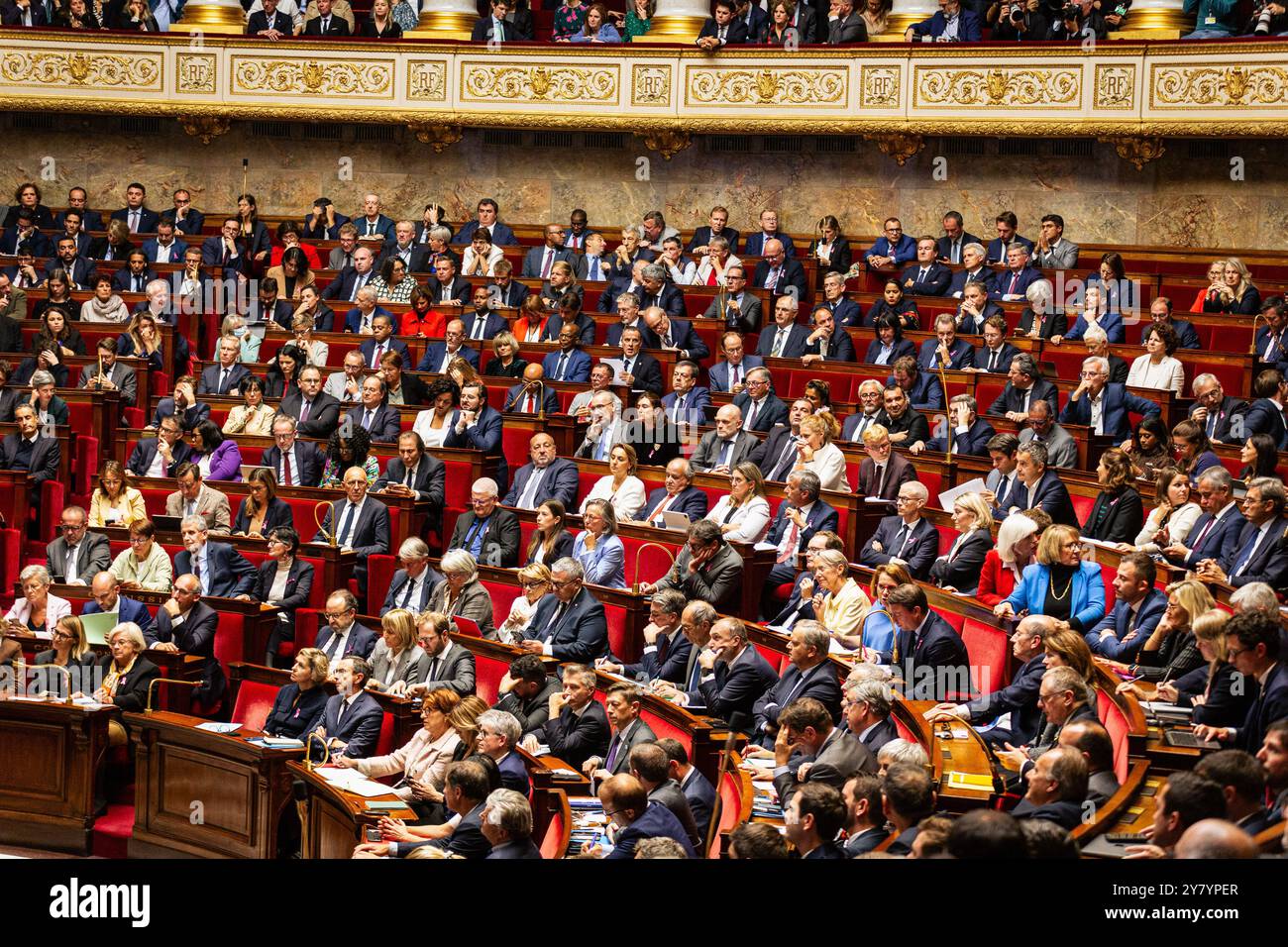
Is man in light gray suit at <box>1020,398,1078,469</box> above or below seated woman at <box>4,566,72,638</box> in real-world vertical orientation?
above

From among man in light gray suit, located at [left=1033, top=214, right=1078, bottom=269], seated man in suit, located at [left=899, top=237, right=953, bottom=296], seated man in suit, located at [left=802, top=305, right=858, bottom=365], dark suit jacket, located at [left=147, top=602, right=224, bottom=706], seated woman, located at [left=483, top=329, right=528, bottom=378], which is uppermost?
man in light gray suit, located at [left=1033, top=214, right=1078, bottom=269]

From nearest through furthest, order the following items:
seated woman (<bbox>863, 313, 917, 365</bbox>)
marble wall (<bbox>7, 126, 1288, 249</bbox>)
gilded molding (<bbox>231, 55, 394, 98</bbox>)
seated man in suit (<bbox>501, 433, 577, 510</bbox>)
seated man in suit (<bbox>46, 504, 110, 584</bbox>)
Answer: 1. seated man in suit (<bbox>46, 504, 110, 584</bbox>)
2. seated man in suit (<bbox>501, 433, 577, 510</bbox>)
3. seated woman (<bbox>863, 313, 917, 365</bbox>)
4. marble wall (<bbox>7, 126, 1288, 249</bbox>)
5. gilded molding (<bbox>231, 55, 394, 98</bbox>)

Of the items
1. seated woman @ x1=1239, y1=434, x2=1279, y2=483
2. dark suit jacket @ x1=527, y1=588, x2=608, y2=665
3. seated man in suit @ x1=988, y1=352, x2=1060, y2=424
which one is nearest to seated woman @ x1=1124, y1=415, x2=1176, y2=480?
seated woman @ x1=1239, y1=434, x2=1279, y2=483

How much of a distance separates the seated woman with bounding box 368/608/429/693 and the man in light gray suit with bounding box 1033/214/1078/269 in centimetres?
394

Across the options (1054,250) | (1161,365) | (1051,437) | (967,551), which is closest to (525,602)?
(967,551)

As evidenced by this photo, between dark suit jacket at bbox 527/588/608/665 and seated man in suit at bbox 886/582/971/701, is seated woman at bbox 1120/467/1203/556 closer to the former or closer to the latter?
seated man in suit at bbox 886/582/971/701

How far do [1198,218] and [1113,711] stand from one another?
5.33 meters

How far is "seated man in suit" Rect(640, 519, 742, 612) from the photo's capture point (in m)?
5.37

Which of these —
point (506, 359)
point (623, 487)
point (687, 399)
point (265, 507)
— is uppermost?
point (506, 359)

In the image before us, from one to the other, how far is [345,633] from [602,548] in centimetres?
94

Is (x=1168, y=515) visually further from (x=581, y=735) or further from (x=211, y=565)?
(x=211, y=565)

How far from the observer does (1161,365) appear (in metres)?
6.46
